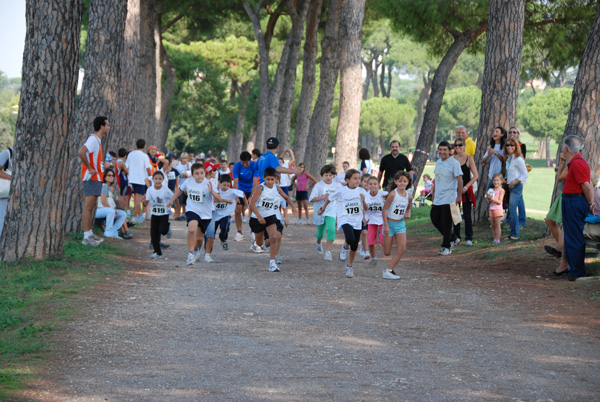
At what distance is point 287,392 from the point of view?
508 centimetres

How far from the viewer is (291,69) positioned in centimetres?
3084

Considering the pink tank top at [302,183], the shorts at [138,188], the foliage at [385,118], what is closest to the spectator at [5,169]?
the shorts at [138,188]

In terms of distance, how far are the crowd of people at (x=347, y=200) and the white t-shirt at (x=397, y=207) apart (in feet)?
0.04

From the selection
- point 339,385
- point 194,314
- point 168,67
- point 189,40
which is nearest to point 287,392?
point 339,385

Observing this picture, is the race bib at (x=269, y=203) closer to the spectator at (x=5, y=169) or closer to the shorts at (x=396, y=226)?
the shorts at (x=396, y=226)

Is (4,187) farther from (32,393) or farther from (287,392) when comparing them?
(287,392)

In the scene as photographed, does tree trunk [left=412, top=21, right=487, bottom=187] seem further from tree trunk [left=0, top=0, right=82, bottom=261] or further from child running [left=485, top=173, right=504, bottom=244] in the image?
tree trunk [left=0, top=0, right=82, bottom=261]

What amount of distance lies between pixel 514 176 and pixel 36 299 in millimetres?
8144

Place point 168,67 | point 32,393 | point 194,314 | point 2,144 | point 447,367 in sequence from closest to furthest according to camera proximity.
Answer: point 32,393
point 447,367
point 194,314
point 168,67
point 2,144

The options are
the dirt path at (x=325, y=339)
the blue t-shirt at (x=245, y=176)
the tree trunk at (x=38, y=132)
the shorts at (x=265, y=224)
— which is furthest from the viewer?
the blue t-shirt at (x=245, y=176)

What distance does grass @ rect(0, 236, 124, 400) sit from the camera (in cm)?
574

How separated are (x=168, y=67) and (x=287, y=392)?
37487 millimetres

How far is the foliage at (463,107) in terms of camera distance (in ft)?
281

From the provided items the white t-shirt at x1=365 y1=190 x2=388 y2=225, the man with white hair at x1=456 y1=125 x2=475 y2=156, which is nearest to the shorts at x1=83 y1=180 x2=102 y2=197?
the white t-shirt at x1=365 y1=190 x2=388 y2=225
